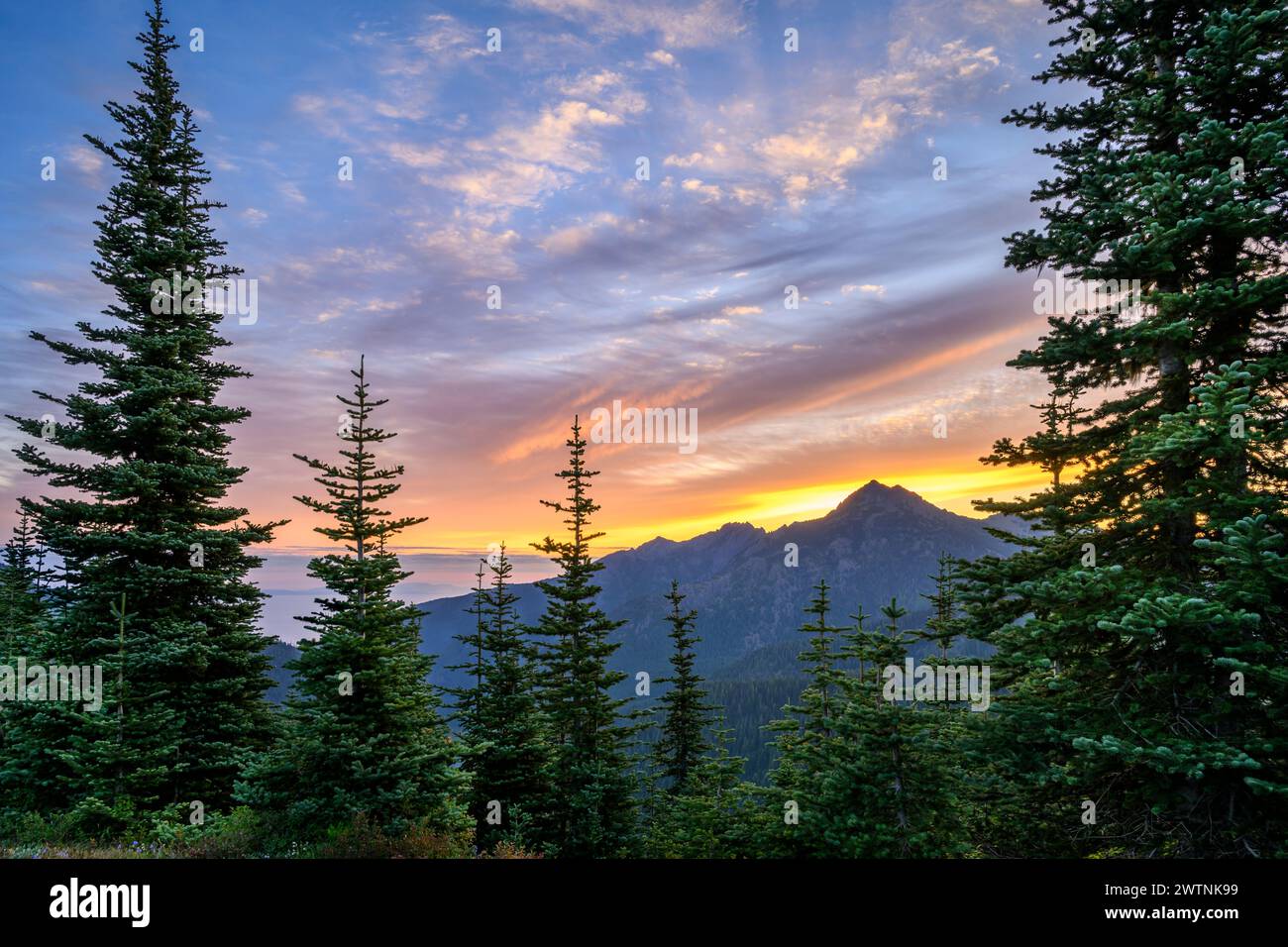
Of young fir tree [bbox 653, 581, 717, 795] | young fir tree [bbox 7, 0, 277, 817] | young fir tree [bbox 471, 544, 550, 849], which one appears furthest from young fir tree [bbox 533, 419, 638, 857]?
young fir tree [bbox 7, 0, 277, 817]

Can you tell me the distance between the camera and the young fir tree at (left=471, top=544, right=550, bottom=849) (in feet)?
87.7

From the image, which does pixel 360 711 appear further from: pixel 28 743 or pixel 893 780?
pixel 893 780

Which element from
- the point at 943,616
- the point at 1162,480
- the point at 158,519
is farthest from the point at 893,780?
the point at 158,519

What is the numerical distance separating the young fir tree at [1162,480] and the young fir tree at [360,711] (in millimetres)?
16066

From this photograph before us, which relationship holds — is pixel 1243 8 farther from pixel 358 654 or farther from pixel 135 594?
pixel 135 594

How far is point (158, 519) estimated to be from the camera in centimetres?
1950

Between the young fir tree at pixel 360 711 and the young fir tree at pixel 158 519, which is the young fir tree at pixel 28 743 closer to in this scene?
the young fir tree at pixel 158 519

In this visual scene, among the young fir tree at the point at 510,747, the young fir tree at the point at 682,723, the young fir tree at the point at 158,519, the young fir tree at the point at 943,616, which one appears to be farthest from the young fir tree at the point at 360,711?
the young fir tree at the point at 682,723

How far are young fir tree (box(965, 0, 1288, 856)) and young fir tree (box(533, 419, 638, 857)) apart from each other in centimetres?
1888

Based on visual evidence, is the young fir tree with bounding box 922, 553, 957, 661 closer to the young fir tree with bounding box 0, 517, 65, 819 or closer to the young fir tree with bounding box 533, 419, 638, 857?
the young fir tree with bounding box 533, 419, 638, 857

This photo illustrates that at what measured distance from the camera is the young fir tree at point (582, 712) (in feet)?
89.2
